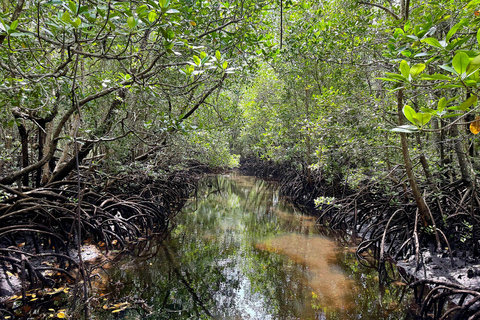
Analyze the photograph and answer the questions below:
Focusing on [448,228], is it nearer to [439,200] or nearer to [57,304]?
[439,200]

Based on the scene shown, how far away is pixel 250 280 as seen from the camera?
13.7ft

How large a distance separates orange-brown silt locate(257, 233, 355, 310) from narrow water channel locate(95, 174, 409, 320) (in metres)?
0.01

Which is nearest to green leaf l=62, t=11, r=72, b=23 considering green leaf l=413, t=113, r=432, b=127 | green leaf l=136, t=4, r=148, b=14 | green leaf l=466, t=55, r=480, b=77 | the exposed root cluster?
green leaf l=136, t=4, r=148, b=14

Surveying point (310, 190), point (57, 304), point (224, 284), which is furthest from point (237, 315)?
point (310, 190)

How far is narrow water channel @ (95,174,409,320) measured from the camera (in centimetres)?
334

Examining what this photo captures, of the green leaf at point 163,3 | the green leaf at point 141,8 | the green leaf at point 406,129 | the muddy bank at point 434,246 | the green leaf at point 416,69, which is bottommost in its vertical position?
the muddy bank at point 434,246

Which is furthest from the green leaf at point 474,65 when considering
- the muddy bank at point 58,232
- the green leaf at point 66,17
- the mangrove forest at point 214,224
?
the muddy bank at point 58,232

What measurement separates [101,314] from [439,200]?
5273 millimetres

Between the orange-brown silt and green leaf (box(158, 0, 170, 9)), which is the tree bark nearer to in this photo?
green leaf (box(158, 0, 170, 9))

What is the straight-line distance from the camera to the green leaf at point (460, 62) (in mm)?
978

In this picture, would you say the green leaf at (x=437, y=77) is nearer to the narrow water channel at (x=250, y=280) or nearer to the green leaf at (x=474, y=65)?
the green leaf at (x=474, y=65)

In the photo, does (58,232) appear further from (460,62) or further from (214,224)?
(460,62)

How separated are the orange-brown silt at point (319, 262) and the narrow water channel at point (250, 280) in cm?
1

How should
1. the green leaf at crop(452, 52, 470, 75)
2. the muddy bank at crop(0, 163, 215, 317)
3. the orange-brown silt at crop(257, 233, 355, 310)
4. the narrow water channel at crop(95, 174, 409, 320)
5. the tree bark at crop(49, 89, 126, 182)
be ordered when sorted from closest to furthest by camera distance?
the green leaf at crop(452, 52, 470, 75) < the muddy bank at crop(0, 163, 215, 317) < the narrow water channel at crop(95, 174, 409, 320) < the orange-brown silt at crop(257, 233, 355, 310) < the tree bark at crop(49, 89, 126, 182)
